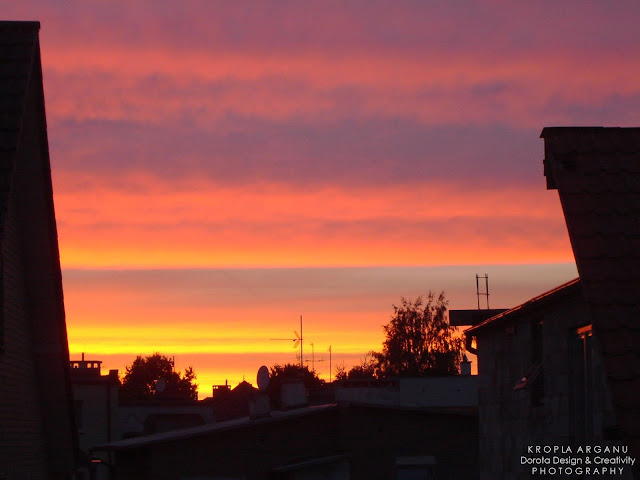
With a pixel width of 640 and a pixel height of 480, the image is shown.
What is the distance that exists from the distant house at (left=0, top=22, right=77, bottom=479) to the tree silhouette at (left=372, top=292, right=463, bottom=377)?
7011 centimetres

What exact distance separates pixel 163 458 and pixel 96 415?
107 ft

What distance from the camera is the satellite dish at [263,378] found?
113 ft

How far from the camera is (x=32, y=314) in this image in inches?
611

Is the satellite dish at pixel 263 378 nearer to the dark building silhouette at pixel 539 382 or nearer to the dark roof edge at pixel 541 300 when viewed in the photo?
the dark building silhouette at pixel 539 382

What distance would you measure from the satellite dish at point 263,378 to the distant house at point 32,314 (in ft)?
56.6

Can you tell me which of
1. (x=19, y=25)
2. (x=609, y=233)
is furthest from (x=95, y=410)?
(x=609, y=233)

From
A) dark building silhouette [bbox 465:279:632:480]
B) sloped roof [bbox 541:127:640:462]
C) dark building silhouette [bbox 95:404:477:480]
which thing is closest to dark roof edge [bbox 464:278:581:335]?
dark building silhouette [bbox 465:279:632:480]

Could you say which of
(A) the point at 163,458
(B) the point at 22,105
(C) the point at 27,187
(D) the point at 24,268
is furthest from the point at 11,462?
(A) the point at 163,458

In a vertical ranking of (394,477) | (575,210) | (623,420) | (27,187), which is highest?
(27,187)

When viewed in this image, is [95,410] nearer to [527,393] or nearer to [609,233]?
[527,393]

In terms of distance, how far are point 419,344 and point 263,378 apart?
52.1 metres

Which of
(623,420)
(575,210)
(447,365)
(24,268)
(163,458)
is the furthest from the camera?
(447,365)

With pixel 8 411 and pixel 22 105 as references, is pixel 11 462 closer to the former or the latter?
pixel 8 411

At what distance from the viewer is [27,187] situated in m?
14.5
